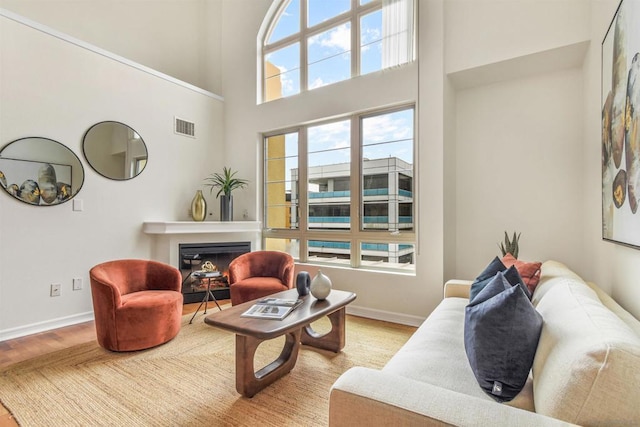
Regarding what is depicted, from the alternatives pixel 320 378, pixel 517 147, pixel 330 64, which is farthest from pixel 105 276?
pixel 517 147

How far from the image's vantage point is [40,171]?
10.2ft

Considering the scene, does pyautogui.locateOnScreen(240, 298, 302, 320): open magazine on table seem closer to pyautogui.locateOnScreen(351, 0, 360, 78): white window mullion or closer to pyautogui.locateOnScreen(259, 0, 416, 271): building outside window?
pyautogui.locateOnScreen(259, 0, 416, 271): building outside window

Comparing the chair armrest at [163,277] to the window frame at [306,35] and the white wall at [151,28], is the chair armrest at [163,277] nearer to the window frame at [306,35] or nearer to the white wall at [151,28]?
the window frame at [306,35]

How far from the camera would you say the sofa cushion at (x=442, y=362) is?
1.27 m

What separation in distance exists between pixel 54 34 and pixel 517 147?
15.8ft

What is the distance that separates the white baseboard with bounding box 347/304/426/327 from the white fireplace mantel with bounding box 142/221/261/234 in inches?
69.6

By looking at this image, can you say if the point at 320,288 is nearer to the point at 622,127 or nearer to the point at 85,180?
the point at 622,127

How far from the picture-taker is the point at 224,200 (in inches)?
175

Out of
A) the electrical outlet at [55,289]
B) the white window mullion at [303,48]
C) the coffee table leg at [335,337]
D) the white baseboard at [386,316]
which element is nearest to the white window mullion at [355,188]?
the white baseboard at [386,316]

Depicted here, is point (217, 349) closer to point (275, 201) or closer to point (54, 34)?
point (275, 201)

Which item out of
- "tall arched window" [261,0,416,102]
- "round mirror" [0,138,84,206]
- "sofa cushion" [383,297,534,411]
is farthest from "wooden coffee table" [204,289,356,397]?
"tall arched window" [261,0,416,102]

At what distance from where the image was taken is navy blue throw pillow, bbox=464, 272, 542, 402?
1176 millimetres

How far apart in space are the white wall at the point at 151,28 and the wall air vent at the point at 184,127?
94cm

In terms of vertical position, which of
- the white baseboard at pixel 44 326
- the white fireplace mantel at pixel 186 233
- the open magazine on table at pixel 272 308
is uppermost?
the white fireplace mantel at pixel 186 233
